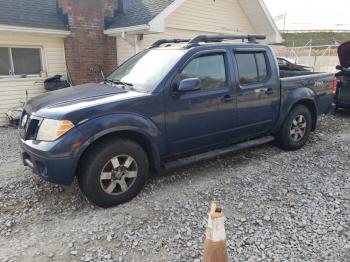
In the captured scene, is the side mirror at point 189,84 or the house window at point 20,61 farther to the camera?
the house window at point 20,61

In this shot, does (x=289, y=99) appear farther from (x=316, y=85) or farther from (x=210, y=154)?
(x=210, y=154)

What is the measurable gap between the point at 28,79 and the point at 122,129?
690 centimetres

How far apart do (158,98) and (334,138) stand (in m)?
4.51

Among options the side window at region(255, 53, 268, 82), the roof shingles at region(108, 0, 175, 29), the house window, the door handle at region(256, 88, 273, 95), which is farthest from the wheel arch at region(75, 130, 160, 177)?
the house window

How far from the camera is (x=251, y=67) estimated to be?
482 cm

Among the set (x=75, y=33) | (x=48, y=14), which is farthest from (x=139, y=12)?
(x=48, y=14)

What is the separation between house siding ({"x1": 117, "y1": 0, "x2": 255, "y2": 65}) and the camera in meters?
10.7

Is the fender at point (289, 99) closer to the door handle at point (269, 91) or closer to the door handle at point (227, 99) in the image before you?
Answer: the door handle at point (269, 91)

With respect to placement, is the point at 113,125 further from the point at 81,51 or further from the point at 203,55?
the point at 81,51

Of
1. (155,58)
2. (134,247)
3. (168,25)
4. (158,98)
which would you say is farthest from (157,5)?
(134,247)

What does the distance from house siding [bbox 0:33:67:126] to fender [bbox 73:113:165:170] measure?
6736 mm

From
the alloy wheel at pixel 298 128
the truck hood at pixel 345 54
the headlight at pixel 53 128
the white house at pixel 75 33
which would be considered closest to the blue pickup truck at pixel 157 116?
the headlight at pixel 53 128

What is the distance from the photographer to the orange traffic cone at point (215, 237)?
215 centimetres

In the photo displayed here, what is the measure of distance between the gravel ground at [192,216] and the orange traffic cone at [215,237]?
0.66 m
